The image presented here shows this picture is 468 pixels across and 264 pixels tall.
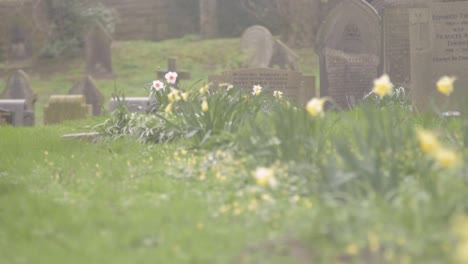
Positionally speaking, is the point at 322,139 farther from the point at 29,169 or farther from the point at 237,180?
the point at 29,169

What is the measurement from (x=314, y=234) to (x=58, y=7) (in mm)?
23007

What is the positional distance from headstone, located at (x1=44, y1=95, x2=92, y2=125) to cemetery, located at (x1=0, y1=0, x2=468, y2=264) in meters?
1.50

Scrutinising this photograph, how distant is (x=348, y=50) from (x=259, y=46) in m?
9.64

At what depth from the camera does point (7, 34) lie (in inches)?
1042

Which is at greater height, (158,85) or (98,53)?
(98,53)

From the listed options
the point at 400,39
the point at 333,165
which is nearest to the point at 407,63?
the point at 400,39

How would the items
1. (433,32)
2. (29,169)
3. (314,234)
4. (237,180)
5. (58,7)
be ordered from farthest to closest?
(58,7) → (433,32) → (29,169) → (237,180) → (314,234)

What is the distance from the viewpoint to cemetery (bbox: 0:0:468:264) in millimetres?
4258

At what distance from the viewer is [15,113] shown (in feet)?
53.1

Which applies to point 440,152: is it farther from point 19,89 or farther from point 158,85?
point 19,89

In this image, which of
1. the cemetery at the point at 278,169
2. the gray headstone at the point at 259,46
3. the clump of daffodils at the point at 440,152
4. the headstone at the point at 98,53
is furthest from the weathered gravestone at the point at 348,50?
the headstone at the point at 98,53

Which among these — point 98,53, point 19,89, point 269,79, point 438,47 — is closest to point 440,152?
point 438,47

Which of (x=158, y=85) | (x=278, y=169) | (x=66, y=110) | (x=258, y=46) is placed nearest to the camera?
(x=278, y=169)

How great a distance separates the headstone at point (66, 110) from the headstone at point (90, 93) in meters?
2.00
